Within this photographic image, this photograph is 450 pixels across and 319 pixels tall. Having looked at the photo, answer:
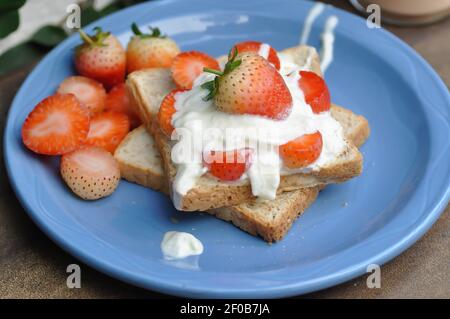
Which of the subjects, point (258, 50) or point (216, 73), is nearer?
point (216, 73)

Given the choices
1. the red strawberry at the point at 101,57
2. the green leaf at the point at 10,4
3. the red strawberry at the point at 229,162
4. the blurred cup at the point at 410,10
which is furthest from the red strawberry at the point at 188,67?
the blurred cup at the point at 410,10

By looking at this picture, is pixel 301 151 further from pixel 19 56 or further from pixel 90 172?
pixel 19 56

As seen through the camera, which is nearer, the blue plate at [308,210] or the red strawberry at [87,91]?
the blue plate at [308,210]

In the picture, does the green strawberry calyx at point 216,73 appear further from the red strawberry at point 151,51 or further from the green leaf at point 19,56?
the green leaf at point 19,56

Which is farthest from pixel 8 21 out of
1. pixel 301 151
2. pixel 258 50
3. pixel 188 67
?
pixel 301 151

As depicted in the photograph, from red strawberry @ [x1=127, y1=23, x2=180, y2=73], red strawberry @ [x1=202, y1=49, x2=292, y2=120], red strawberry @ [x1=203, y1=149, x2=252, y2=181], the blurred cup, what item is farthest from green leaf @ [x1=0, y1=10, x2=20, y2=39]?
the blurred cup
